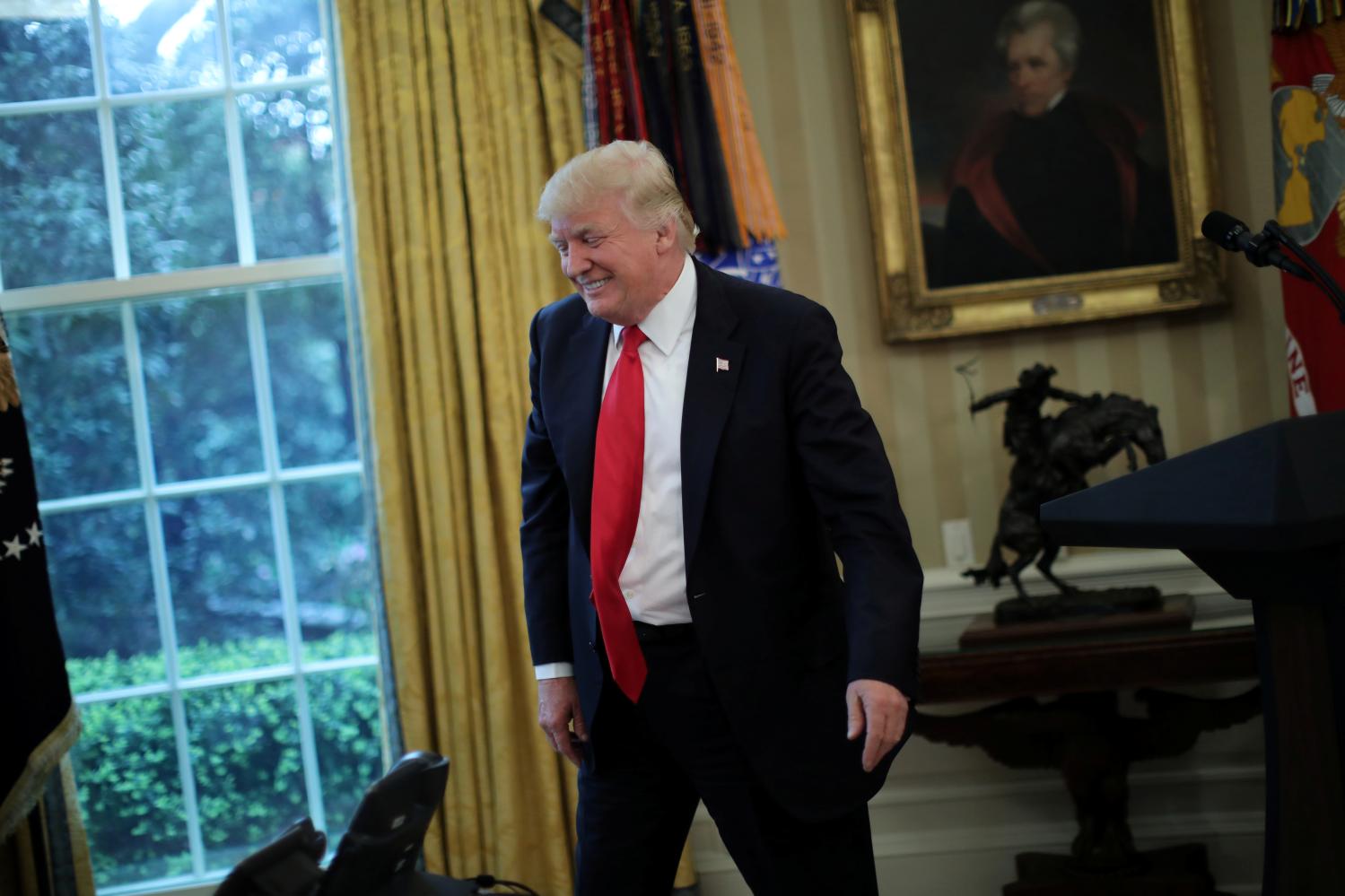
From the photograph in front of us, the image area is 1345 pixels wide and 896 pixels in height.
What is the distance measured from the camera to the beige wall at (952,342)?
3023 millimetres

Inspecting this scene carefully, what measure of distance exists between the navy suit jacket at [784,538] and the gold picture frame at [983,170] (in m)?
1.42

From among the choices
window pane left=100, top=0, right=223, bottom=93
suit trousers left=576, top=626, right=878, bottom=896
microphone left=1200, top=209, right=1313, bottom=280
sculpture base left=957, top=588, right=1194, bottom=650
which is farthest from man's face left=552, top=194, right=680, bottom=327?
window pane left=100, top=0, right=223, bottom=93

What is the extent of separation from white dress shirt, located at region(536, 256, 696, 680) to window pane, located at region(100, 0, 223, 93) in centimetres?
212

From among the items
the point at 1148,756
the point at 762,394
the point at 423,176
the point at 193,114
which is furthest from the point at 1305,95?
the point at 193,114

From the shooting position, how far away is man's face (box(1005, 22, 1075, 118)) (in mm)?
3033

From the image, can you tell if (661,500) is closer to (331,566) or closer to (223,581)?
(331,566)

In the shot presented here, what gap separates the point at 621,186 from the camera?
172cm

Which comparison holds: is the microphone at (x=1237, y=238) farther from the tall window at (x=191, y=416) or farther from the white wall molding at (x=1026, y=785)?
the tall window at (x=191, y=416)

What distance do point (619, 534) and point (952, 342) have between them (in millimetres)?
1640

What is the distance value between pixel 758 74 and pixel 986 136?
566 mm

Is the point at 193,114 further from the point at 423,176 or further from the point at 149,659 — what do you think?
the point at 149,659

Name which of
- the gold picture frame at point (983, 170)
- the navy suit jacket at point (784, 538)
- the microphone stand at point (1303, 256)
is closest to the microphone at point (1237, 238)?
the microphone stand at point (1303, 256)

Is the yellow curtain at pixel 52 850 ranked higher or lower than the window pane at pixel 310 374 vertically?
lower

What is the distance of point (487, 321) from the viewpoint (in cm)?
310
